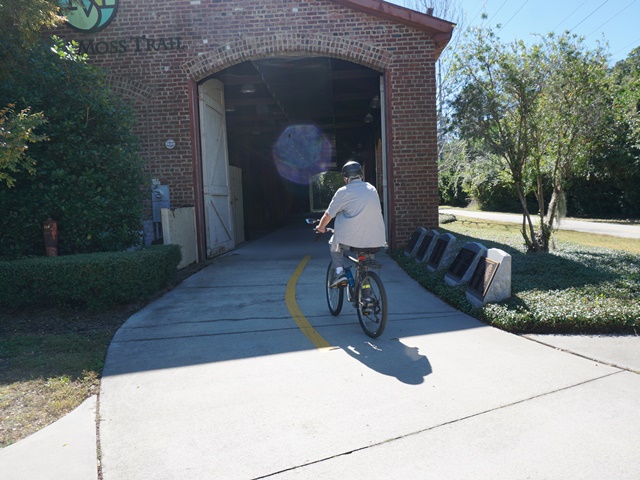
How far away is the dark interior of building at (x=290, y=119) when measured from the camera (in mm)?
12344

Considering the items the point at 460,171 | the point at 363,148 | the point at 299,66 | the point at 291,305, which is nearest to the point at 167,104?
the point at 299,66

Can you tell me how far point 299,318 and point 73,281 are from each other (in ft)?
9.33

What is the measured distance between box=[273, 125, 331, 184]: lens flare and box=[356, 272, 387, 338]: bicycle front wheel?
630 inches

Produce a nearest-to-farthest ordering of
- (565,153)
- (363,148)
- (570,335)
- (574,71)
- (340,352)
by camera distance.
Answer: (340,352), (570,335), (574,71), (565,153), (363,148)

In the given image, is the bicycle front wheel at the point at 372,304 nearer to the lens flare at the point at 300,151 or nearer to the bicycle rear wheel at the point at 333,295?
the bicycle rear wheel at the point at 333,295

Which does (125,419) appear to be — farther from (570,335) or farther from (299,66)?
(299,66)

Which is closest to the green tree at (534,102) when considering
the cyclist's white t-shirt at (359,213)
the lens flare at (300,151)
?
the cyclist's white t-shirt at (359,213)

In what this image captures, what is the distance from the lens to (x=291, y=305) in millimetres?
6598

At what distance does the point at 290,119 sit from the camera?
18.2 meters

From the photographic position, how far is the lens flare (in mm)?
22156

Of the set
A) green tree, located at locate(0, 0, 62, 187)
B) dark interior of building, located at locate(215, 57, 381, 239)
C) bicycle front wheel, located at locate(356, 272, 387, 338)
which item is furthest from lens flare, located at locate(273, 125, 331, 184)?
bicycle front wheel, located at locate(356, 272, 387, 338)

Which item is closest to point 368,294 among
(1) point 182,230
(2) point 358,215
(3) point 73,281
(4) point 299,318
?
(2) point 358,215

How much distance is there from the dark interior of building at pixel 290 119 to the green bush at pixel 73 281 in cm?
672

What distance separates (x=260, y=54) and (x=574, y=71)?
5.97m
